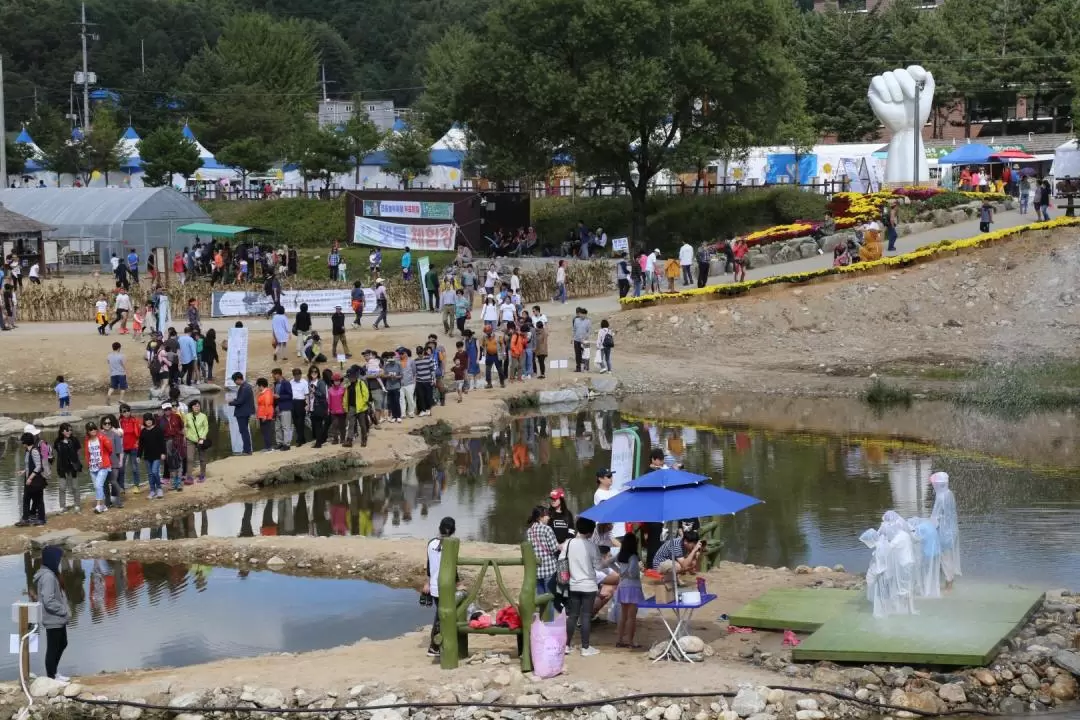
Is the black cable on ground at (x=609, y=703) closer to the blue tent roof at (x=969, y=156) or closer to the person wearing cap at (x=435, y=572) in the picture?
the person wearing cap at (x=435, y=572)

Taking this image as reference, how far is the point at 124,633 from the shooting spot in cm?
1756

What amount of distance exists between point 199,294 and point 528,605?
31.8 meters

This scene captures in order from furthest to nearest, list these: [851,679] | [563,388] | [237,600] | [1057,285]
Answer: [1057,285]
[563,388]
[237,600]
[851,679]

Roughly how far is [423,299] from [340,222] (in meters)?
21.7

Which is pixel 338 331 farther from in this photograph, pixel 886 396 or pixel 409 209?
pixel 409 209

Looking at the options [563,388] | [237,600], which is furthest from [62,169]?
[237,600]

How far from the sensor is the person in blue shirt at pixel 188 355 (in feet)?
116

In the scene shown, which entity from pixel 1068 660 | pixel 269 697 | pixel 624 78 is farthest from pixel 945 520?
pixel 624 78

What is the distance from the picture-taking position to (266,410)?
27000 mm

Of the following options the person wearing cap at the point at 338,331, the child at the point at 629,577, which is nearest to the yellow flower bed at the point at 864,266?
the person wearing cap at the point at 338,331

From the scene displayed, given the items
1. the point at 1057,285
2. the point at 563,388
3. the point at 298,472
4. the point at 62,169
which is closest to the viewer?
the point at 298,472

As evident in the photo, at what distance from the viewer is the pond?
2433 cm

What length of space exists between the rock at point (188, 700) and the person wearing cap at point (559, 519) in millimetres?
3995

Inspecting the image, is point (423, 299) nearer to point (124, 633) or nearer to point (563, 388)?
point (563, 388)
